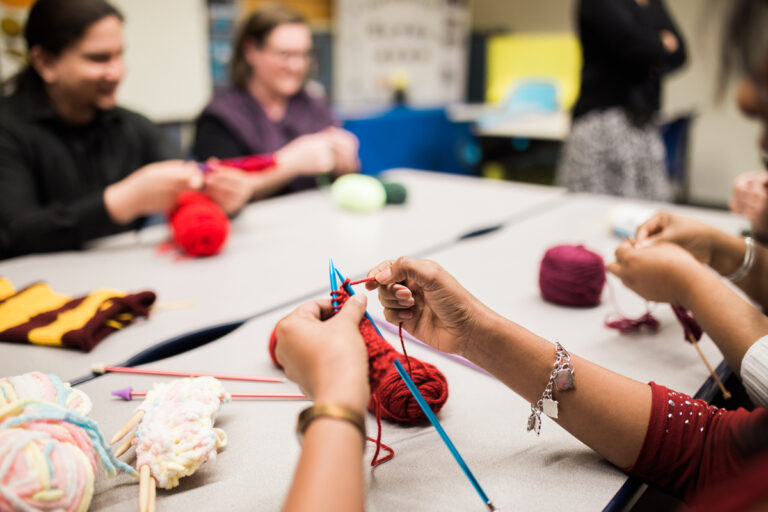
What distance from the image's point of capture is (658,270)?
0.93m

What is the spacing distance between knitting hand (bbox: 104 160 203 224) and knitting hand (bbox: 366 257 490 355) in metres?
0.84

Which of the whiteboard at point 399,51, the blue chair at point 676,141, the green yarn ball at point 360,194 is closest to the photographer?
the green yarn ball at point 360,194

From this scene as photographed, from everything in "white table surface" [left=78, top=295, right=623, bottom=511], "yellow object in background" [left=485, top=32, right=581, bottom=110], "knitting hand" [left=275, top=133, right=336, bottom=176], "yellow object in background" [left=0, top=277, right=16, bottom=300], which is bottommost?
"white table surface" [left=78, top=295, right=623, bottom=511]

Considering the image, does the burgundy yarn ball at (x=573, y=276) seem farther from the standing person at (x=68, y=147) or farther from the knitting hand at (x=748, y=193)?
the standing person at (x=68, y=147)

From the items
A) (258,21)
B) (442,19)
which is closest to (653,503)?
(258,21)

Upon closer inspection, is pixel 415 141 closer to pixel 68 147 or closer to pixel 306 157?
pixel 306 157

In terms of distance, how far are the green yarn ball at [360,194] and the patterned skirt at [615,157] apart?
0.98 metres

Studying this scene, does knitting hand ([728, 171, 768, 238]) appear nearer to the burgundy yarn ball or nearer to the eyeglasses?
the burgundy yarn ball

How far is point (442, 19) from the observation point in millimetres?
4773

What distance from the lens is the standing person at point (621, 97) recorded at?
2000mm

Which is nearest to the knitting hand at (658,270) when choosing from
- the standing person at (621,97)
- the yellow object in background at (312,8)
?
the standing person at (621,97)

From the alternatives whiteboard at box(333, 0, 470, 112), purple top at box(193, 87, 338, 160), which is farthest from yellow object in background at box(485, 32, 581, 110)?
purple top at box(193, 87, 338, 160)

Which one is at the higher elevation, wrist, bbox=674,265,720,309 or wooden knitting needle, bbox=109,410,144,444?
wrist, bbox=674,265,720,309

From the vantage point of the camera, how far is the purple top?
6.46ft
